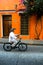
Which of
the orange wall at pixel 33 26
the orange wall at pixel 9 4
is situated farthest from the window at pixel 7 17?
the orange wall at pixel 33 26

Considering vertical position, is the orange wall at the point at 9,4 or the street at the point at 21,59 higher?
the orange wall at the point at 9,4

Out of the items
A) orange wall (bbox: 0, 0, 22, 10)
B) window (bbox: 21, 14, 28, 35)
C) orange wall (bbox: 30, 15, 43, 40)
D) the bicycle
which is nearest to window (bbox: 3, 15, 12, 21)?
orange wall (bbox: 0, 0, 22, 10)

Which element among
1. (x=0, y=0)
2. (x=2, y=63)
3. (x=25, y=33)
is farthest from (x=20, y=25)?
(x=2, y=63)

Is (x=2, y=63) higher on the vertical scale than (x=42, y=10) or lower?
lower

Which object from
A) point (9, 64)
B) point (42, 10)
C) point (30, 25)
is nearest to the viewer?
point (9, 64)

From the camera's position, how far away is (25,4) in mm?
27656

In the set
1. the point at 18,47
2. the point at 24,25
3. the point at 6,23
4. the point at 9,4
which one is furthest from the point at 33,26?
the point at 18,47

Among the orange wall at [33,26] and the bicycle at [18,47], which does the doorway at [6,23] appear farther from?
the bicycle at [18,47]

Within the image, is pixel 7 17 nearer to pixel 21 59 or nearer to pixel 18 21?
pixel 18 21

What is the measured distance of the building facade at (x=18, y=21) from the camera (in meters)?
28.4

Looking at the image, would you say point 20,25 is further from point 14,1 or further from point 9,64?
point 9,64

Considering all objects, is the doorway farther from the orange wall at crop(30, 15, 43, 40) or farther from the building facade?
the orange wall at crop(30, 15, 43, 40)

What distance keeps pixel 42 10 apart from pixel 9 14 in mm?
3450

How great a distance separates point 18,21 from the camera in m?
29.0
